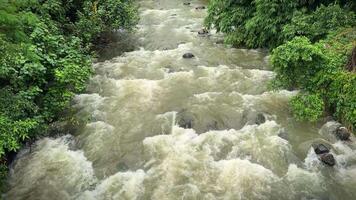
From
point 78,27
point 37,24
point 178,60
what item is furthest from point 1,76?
point 178,60

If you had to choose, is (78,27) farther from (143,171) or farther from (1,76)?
(143,171)

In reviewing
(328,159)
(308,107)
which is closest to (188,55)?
(308,107)

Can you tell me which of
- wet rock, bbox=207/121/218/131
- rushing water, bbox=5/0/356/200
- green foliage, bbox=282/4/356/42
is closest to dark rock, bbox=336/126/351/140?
rushing water, bbox=5/0/356/200

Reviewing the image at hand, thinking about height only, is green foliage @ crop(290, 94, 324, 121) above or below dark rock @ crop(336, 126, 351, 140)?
above

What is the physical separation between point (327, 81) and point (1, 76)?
8069 mm

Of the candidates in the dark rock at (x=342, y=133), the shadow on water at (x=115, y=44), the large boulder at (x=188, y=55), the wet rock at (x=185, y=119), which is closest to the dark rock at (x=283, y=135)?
the dark rock at (x=342, y=133)

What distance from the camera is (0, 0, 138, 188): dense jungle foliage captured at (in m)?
7.68

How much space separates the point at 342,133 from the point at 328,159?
110cm

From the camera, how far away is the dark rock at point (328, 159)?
26.2 feet

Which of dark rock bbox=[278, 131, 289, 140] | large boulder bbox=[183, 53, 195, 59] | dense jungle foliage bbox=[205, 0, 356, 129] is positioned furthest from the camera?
large boulder bbox=[183, 53, 195, 59]

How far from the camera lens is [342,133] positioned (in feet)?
28.7

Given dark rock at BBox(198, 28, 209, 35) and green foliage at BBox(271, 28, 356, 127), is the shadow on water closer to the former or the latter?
dark rock at BBox(198, 28, 209, 35)

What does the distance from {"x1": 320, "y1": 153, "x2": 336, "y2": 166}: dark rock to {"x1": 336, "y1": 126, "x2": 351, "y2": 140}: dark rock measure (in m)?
0.89

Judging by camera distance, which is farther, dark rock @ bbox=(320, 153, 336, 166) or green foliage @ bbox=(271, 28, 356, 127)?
green foliage @ bbox=(271, 28, 356, 127)
